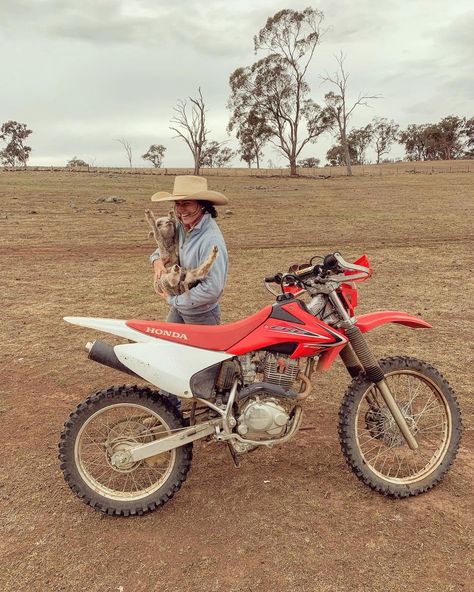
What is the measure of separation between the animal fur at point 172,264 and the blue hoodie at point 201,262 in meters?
0.05

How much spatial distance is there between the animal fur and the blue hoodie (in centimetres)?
5

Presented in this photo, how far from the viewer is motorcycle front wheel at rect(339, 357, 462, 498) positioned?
3.43 metres

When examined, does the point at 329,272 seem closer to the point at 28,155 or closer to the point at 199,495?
A: the point at 199,495

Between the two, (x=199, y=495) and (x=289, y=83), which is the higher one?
(x=289, y=83)

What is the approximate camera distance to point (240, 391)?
3260 mm

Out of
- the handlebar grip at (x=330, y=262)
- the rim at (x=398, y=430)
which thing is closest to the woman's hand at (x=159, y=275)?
the handlebar grip at (x=330, y=262)

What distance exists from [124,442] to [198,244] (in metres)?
1.46

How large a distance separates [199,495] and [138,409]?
0.79 metres

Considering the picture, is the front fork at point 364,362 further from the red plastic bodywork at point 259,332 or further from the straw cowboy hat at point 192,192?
the straw cowboy hat at point 192,192

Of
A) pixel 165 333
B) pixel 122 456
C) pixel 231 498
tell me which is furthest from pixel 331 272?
pixel 122 456

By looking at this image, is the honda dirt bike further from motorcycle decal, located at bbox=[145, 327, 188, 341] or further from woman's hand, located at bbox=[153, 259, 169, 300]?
woman's hand, located at bbox=[153, 259, 169, 300]

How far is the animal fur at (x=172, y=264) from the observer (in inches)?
139

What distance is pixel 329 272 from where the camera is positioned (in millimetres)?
3279

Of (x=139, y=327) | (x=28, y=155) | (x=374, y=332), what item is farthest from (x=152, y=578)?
(x=28, y=155)
